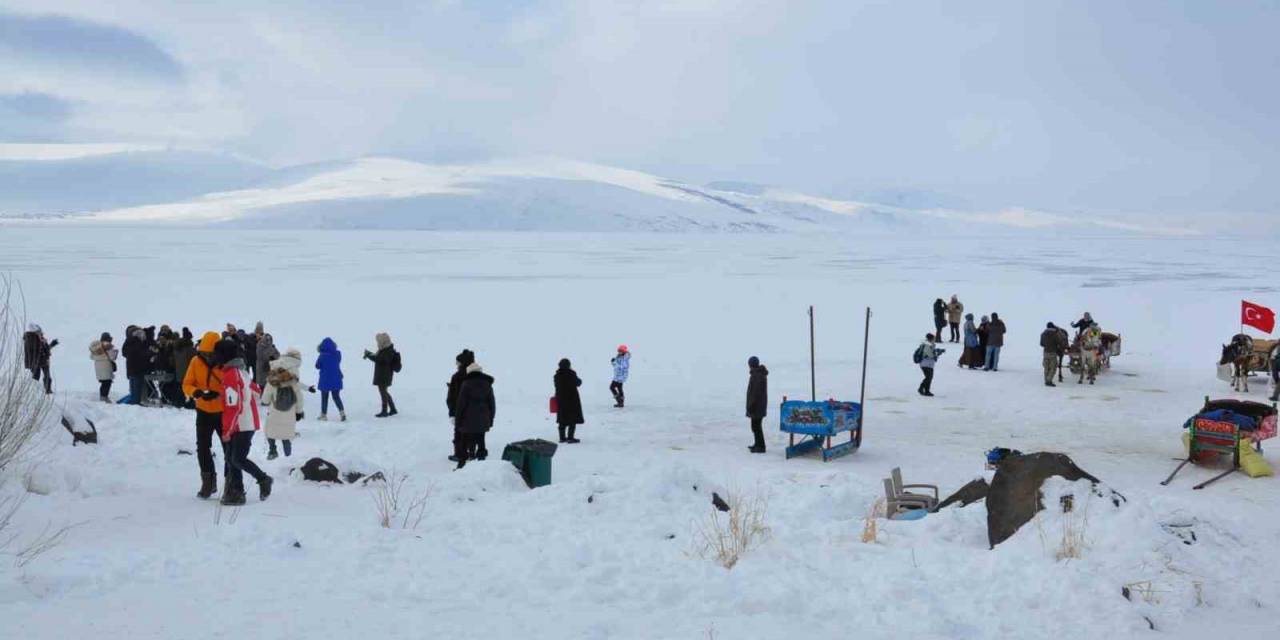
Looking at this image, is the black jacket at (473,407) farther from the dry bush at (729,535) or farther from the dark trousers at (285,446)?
the dry bush at (729,535)

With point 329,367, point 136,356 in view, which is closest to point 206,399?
point 329,367

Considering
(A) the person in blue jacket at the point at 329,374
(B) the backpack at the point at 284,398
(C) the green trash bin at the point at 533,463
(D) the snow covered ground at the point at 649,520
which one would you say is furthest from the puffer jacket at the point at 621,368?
(C) the green trash bin at the point at 533,463

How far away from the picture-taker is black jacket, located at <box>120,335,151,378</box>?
14.2 metres

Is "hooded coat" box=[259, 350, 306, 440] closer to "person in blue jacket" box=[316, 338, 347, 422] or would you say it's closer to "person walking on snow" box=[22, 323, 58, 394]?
"person in blue jacket" box=[316, 338, 347, 422]

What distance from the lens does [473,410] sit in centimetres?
1049

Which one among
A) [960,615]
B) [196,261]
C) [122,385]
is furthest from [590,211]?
[960,615]

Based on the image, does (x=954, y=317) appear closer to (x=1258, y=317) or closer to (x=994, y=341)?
(x=994, y=341)

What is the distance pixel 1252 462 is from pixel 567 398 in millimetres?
7758

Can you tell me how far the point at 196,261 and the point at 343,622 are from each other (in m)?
59.9

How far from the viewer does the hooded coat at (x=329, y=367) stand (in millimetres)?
13820

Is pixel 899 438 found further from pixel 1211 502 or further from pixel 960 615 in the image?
pixel 960 615

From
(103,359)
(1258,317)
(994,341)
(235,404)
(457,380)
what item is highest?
(1258,317)

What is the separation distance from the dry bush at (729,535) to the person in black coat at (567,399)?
16.7ft

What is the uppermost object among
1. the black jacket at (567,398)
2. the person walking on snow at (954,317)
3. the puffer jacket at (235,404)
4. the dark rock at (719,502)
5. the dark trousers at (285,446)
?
the person walking on snow at (954,317)
